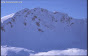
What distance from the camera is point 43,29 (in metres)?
14.7

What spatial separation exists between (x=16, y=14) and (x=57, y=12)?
506cm

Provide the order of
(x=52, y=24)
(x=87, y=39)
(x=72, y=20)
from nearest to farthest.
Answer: (x=87, y=39) → (x=52, y=24) → (x=72, y=20)

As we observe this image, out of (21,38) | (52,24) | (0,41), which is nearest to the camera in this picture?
(0,41)

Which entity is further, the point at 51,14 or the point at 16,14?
the point at 51,14

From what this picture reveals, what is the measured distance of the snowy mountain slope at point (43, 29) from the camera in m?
13.0

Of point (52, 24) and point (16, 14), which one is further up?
point (16, 14)

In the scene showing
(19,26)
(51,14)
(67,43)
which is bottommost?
(67,43)

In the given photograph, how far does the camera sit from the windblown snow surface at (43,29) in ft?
42.5

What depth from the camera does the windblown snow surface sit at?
12.9m

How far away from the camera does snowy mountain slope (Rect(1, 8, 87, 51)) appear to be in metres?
13.0

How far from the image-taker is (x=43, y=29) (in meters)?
14.7

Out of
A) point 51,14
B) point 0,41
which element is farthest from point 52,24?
point 0,41

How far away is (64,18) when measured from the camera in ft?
52.9

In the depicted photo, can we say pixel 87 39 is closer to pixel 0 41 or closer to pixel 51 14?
pixel 51 14
